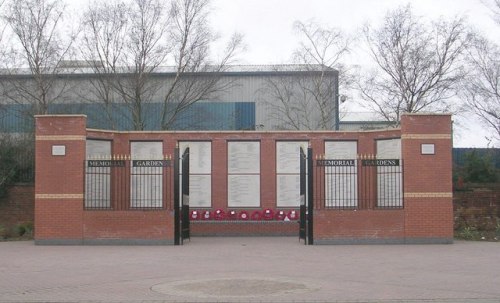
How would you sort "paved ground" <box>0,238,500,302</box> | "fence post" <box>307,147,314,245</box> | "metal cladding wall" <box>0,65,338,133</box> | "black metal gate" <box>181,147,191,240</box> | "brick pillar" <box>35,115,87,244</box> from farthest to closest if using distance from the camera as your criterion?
"metal cladding wall" <box>0,65,338,133</box>
"black metal gate" <box>181,147,191,240</box>
"brick pillar" <box>35,115,87,244</box>
"fence post" <box>307,147,314,245</box>
"paved ground" <box>0,238,500,302</box>

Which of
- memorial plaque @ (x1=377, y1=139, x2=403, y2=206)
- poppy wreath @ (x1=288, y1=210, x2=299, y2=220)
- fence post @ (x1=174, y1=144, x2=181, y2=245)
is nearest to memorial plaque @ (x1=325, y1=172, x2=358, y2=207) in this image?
memorial plaque @ (x1=377, y1=139, x2=403, y2=206)

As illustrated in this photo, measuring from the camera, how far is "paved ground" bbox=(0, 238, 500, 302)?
11117 mm

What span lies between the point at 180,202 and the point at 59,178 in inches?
152

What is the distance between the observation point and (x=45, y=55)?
30.6 meters

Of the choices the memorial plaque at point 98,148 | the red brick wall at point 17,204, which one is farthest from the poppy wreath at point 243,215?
the red brick wall at point 17,204

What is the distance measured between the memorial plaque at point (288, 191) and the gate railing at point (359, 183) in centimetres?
207

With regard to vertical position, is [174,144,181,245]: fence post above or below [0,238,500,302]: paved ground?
above

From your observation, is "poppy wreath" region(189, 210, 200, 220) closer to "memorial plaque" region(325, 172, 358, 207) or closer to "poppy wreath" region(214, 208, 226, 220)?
"poppy wreath" region(214, 208, 226, 220)

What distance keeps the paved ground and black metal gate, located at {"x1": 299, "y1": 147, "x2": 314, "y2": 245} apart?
2.69 feet

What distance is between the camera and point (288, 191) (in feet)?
80.2

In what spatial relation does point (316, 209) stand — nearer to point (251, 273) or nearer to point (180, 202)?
point (180, 202)

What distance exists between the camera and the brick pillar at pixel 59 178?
2083cm

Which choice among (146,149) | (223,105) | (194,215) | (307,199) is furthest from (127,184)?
(223,105)

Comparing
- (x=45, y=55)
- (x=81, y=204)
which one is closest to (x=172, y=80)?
(x=45, y=55)
